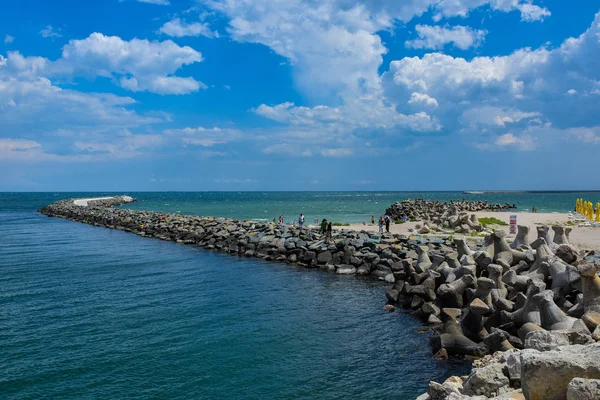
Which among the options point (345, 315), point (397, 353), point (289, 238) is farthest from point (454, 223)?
point (397, 353)

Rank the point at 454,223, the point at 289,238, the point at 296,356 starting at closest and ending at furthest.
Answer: the point at 296,356 < the point at 289,238 < the point at 454,223

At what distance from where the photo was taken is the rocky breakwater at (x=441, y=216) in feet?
117

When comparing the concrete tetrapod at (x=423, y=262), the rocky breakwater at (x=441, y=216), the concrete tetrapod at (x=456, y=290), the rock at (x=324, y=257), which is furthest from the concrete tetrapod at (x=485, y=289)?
the rocky breakwater at (x=441, y=216)

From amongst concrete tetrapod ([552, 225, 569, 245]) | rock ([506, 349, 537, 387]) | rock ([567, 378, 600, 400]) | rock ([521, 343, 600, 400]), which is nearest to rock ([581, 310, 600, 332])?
rock ([506, 349, 537, 387])

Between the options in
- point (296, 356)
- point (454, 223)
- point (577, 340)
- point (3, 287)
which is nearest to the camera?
point (577, 340)

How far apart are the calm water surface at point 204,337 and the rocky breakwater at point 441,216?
16.3 meters

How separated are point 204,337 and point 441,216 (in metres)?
35.4

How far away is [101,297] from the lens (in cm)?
1861

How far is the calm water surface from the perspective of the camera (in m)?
10.6

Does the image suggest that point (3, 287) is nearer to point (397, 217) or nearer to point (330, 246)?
point (330, 246)

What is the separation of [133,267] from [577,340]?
23056 millimetres

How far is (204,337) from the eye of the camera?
13812mm

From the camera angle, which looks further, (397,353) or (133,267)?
(133,267)

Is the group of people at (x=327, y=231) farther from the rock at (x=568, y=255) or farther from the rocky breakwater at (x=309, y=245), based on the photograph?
the rock at (x=568, y=255)
